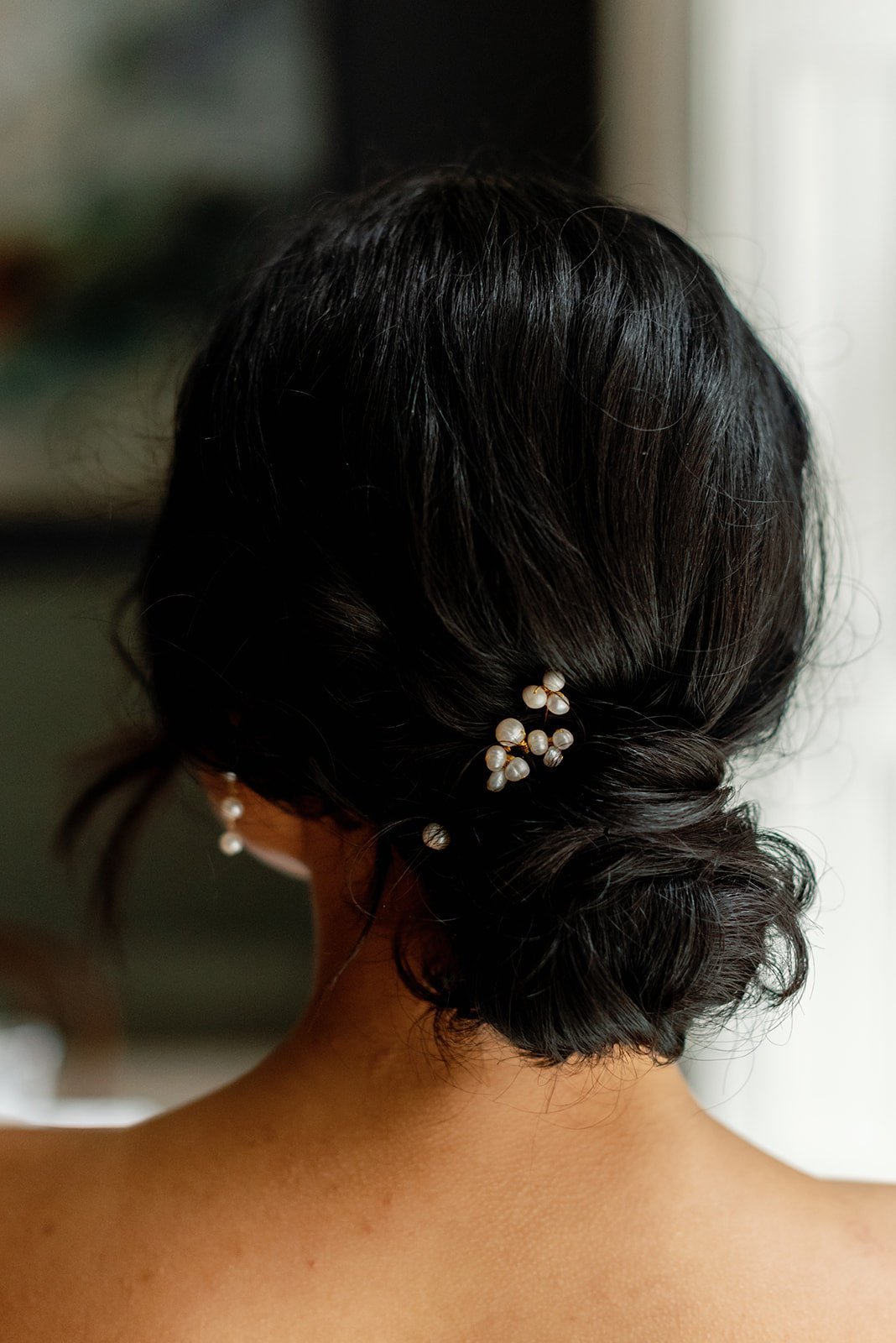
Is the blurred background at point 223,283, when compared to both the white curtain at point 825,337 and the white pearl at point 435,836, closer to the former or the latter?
the white curtain at point 825,337

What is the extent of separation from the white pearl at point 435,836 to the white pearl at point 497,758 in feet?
0.17

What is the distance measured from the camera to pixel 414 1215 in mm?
663

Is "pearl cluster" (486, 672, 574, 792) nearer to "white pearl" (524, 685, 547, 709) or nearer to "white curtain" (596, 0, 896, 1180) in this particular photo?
"white pearl" (524, 685, 547, 709)

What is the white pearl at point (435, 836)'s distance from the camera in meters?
0.61

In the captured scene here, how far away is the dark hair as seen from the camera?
1.91ft

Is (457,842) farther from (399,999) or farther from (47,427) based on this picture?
(47,427)

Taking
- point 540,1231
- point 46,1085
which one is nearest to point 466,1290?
point 540,1231

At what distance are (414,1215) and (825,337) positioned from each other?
4.29ft

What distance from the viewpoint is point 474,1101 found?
2.23 feet

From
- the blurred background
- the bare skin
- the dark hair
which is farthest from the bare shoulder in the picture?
the blurred background

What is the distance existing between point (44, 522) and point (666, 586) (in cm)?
158

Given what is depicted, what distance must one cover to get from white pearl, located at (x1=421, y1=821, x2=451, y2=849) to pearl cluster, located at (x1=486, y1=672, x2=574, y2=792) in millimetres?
42

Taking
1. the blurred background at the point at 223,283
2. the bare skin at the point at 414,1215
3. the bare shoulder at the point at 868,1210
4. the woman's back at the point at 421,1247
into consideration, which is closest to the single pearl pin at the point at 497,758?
the bare skin at the point at 414,1215

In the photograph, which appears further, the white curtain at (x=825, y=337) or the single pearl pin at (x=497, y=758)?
the white curtain at (x=825, y=337)
